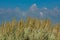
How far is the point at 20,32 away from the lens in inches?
329

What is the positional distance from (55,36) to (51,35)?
0.21 meters

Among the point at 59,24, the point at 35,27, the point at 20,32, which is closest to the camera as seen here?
the point at 20,32

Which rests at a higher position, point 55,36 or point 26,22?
point 26,22

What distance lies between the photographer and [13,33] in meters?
8.52

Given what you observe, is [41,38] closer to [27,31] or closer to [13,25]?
[27,31]

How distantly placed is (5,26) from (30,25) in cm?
125

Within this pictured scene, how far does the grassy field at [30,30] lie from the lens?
8.34 meters

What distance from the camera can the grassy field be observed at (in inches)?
328

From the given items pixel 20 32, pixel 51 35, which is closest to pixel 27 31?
pixel 20 32

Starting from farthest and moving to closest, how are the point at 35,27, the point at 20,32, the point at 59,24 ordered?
1. the point at 59,24
2. the point at 35,27
3. the point at 20,32

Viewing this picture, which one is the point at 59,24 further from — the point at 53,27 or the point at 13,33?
the point at 13,33

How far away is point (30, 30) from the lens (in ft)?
28.4

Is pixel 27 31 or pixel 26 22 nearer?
pixel 27 31

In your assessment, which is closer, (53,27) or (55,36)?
(55,36)
